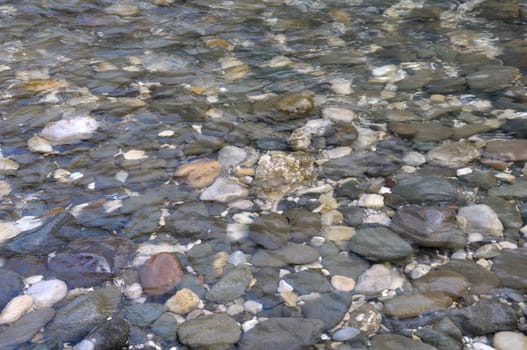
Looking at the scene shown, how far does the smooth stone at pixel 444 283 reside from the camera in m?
2.62

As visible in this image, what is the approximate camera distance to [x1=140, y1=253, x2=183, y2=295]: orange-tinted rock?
269 centimetres

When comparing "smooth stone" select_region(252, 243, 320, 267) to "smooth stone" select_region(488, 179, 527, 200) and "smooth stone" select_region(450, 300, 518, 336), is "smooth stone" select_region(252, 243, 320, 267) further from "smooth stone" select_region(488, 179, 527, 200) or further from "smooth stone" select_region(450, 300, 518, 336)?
"smooth stone" select_region(488, 179, 527, 200)

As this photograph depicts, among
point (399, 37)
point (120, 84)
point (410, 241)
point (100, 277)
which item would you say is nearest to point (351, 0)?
point (399, 37)

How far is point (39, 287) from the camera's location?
2.70 metres

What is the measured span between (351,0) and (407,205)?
10.6 feet

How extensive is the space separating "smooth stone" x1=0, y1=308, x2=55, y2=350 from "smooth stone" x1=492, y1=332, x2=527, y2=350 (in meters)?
1.70

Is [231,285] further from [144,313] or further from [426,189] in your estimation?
[426,189]

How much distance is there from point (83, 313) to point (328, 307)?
3.16 ft

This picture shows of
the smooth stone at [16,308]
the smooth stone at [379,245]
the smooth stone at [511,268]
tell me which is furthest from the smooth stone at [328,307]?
the smooth stone at [16,308]

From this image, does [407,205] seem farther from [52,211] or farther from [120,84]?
[120,84]

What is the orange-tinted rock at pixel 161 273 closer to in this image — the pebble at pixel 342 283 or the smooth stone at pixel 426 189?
the pebble at pixel 342 283

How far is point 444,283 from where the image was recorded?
2652mm

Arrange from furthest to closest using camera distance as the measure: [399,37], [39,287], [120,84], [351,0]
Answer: [351,0] → [399,37] → [120,84] → [39,287]

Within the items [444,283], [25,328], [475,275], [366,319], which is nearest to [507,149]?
[475,275]
